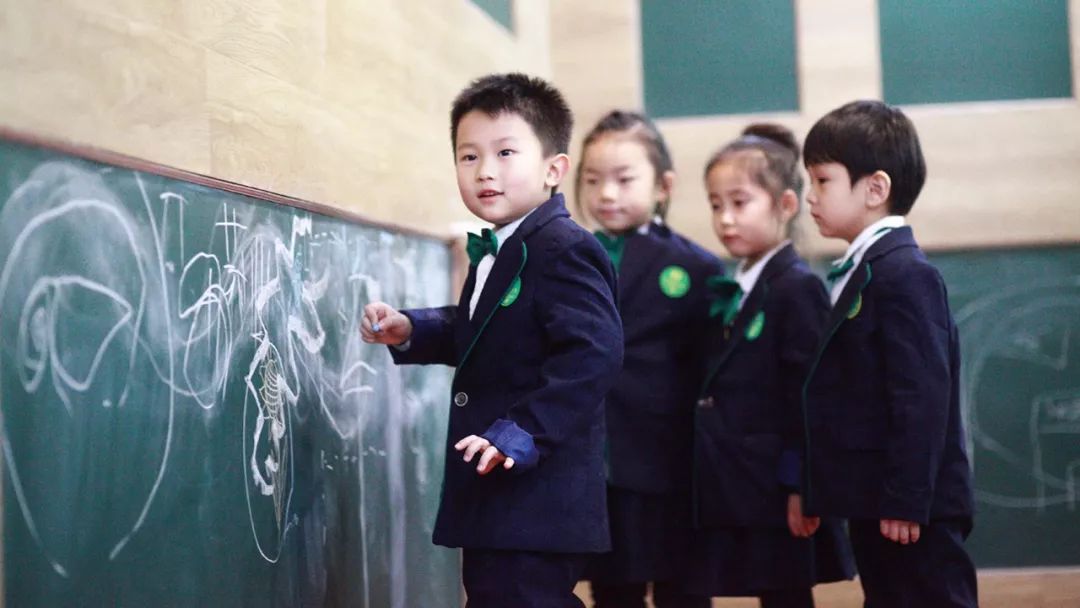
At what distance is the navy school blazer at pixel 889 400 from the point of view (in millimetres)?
2223

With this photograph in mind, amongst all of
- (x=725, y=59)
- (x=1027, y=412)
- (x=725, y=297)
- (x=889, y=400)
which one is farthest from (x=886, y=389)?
(x=725, y=59)

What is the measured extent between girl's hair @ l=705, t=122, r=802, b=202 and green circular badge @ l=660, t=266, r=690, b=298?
0.91 feet

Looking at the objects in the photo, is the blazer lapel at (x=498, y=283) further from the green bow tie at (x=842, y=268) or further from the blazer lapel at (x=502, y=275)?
the green bow tie at (x=842, y=268)

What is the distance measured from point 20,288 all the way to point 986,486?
9.67 ft

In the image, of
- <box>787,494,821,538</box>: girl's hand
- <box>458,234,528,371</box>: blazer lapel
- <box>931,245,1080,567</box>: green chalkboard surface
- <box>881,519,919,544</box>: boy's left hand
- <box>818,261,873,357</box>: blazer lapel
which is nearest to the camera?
<box>458,234,528,371</box>: blazer lapel

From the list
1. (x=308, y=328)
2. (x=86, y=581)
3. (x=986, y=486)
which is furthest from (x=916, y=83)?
(x=86, y=581)

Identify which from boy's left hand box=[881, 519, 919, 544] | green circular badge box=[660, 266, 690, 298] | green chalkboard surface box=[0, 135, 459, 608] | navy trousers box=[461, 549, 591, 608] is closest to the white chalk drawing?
green circular badge box=[660, 266, 690, 298]

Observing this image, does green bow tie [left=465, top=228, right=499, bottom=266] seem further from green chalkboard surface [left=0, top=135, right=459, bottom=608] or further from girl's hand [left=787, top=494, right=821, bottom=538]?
girl's hand [left=787, top=494, right=821, bottom=538]

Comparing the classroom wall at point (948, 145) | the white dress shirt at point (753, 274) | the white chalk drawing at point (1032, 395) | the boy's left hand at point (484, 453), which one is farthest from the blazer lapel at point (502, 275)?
the white chalk drawing at point (1032, 395)

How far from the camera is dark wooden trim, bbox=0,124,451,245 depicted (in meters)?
1.39

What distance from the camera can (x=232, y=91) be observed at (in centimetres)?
189

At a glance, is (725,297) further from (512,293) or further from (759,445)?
(512,293)

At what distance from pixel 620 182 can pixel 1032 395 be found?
154 cm

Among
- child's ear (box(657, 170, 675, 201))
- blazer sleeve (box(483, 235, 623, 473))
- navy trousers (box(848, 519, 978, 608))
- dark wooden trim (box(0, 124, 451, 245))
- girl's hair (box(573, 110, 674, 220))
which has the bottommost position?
navy trousers (box(848, 519, 978, 608))
